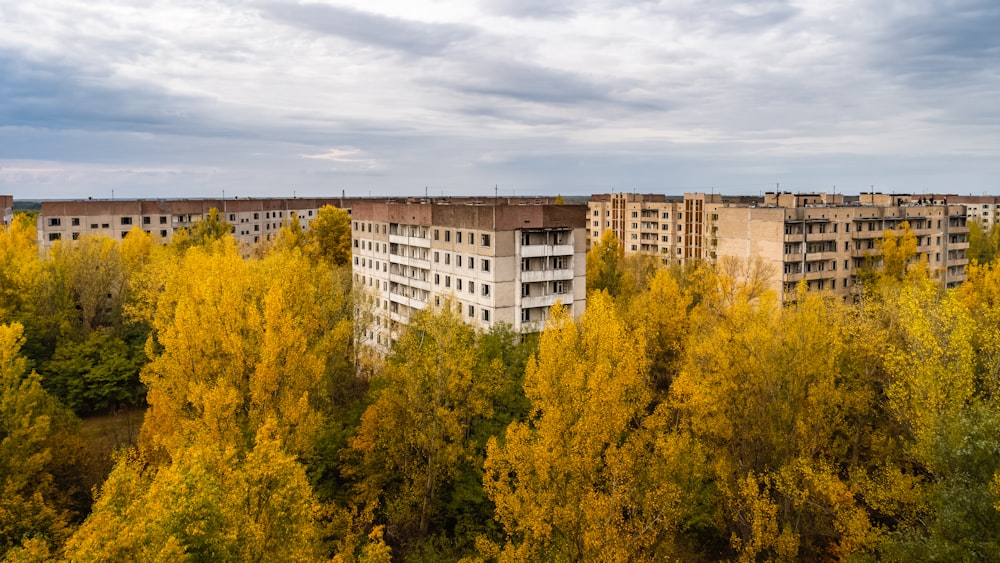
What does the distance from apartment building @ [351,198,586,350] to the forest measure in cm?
647

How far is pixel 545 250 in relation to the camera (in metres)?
52.3

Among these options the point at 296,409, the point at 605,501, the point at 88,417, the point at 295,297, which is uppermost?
the point at 295,297

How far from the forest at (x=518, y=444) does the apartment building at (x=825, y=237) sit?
72.2 ft

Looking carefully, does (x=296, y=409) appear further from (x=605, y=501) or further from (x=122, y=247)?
(x=122, y=247)

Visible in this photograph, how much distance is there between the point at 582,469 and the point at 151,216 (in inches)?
3613

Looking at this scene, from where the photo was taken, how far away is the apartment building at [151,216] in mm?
90312

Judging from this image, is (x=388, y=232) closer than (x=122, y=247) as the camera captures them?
Yes

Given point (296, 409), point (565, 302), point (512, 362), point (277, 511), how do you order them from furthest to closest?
point (565, 302)
point (512, 362)
point (296, 409)
point (277, 511)

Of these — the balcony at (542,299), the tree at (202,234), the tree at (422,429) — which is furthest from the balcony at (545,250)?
the tree at (202,234)

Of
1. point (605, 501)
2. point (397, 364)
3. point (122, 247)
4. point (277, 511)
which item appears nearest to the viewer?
point (277, 511)

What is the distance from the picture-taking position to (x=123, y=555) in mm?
15094

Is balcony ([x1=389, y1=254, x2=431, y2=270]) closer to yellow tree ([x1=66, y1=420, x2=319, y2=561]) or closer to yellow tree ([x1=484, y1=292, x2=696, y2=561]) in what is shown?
yellow tree ([x1=484, y1=292, x2=696, y2=561])

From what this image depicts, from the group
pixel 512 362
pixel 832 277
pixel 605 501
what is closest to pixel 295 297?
pixel 512 362

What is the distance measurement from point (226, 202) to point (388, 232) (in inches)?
2240
